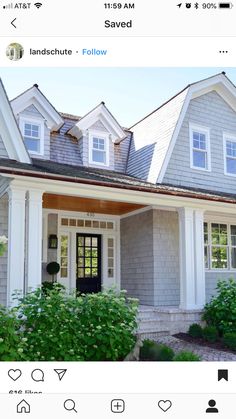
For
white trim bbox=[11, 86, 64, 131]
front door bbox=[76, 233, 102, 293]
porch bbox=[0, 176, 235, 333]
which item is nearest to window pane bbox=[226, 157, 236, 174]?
porch bbox=[0, 176, 235, 333]

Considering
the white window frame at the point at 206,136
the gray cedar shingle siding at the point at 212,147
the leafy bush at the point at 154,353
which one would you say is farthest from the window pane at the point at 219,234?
the leafy bush at the point at 154,353

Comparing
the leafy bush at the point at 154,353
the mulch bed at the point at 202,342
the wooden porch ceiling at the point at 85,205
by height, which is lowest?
the mulch bed at the point at 202,342

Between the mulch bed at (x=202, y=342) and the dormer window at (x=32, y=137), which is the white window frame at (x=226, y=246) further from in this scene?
the dormer window at (x=32, y=137)

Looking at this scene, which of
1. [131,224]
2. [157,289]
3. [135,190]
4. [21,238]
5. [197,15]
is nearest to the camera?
[197,15]

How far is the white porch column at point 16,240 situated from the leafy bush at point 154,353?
1906mm

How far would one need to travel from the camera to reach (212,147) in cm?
991

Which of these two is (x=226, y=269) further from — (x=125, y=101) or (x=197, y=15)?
(x=197, y=15)

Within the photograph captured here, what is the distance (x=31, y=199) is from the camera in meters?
6.25

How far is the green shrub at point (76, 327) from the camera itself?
4.30m
